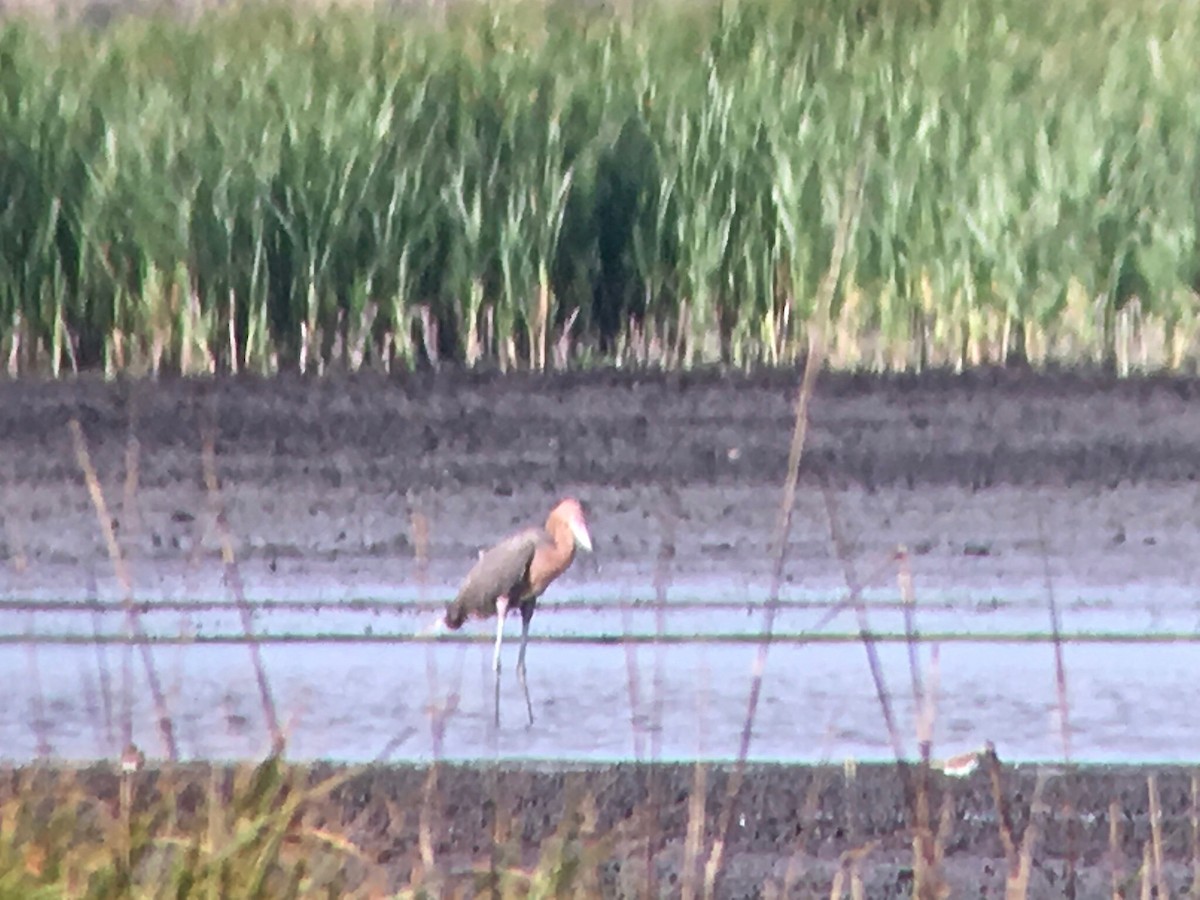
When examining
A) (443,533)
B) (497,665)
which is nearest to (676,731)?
(497,665)

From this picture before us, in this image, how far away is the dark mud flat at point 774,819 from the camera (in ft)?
19.5

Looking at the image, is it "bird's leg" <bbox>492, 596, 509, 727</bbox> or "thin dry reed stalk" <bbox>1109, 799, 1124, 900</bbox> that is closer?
"thin dry reed stalk" <bbox>1109, 799, 1124, 900</bbox>

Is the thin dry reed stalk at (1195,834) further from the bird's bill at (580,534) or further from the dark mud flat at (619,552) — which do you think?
the bird's bill at (580,534)

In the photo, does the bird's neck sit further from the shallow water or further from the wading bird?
the shallow water

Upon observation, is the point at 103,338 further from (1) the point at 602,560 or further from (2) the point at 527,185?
(1) the point at 602,560

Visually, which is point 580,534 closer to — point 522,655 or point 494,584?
point 494,584

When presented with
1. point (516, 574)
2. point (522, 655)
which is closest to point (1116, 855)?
point (522, 655)

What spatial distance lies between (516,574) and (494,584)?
6 cm

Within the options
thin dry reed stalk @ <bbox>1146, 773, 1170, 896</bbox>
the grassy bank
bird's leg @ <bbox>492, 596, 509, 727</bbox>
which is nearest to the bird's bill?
bird's leg @ <bbox>492, 596, 509, 727</bbox>

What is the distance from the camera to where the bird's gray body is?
7961 millimetres

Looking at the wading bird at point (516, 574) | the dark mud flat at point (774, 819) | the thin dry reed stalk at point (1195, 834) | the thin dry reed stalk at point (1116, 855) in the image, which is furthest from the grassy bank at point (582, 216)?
the thin dry reed stalk at point (1116, 855)

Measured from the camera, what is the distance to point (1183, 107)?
15062 millimetres

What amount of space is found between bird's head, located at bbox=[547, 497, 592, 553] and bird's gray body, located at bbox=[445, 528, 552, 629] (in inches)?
5.3

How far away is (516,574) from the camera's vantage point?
798cm
